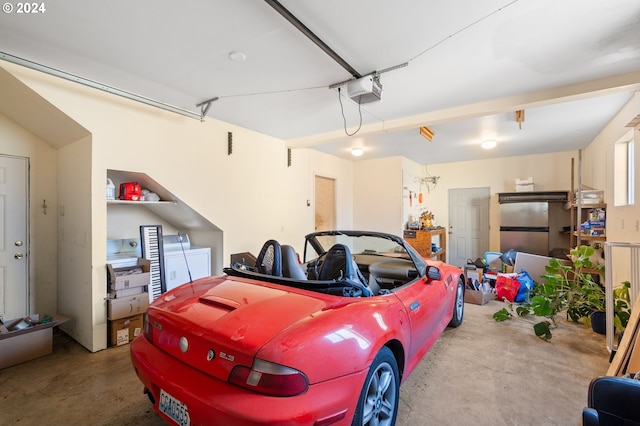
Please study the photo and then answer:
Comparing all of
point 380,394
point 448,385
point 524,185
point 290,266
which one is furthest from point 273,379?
point 524,185

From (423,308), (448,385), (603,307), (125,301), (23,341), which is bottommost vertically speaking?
(448,385)

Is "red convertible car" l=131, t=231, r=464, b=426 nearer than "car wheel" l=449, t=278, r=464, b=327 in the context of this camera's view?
Yes

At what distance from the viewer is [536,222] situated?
6.05 meters

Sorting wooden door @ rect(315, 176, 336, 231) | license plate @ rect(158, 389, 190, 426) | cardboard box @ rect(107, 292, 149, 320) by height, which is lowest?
cardboard box @ rect(107, 292, 149, 320)

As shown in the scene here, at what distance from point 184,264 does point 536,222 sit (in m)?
6.80

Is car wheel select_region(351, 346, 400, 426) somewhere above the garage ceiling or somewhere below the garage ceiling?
below

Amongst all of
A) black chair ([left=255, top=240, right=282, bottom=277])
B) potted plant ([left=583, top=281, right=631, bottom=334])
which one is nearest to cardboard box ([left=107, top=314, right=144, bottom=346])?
black chair ([left=255, top=240, right=282, bottom=277])

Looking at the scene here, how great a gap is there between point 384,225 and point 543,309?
3.82 m

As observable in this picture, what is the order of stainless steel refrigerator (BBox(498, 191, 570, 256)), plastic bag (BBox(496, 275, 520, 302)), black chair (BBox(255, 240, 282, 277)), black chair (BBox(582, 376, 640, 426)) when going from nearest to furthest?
black chair (BBox(582, 376, 640, 426))
black chair (BBox(255, 240, 282, 277))
plastic bag (BBox(496, 275, 520, 302))
stainless steel refrigerator (BBox(498, 191, 570, 256))

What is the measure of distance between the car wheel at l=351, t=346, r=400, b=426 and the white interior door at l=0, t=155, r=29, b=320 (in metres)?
3.79

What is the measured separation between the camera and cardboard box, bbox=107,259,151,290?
2.81 metres

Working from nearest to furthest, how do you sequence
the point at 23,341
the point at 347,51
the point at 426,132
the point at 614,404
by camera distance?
the point at 614,404, the point at 347,51, the point at 23,341, the point at 426,132

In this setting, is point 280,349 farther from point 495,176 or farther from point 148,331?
point 495,176

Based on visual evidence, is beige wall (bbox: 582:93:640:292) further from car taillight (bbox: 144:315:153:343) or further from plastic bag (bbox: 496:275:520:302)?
car taillight (bbox: 144:315:153:343)
